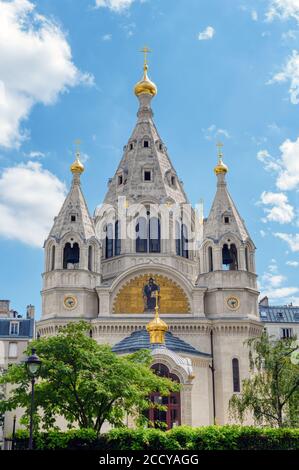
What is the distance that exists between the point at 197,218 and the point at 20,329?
19032 mm

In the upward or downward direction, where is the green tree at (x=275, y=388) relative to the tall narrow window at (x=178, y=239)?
downward

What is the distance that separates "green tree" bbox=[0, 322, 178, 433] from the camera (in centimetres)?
2669

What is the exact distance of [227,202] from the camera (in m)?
50.4

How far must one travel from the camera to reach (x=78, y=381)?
88.7 feet

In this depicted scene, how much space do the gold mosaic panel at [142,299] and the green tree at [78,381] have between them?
1775 cm

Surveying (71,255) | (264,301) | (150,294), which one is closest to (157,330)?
(150,294)

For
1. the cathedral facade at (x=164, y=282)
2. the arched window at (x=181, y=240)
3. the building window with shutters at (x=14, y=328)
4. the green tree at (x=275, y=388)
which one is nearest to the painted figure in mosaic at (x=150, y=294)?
the cathedral facade at (x=164, y=282)

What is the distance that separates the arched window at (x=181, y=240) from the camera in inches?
2017

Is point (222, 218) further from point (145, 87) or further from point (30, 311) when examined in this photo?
point (30, 311)

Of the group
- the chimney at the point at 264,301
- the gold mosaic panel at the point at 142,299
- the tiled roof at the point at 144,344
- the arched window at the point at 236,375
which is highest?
the chimney at the point at 264,301

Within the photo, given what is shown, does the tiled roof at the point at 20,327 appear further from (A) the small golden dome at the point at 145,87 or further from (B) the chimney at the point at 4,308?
(A) the small golden dome at the point at 145,87

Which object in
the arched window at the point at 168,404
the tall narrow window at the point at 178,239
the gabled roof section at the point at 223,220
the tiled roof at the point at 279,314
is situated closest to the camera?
the arched window at the point at 168,404
